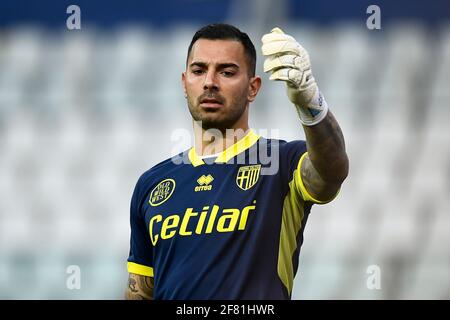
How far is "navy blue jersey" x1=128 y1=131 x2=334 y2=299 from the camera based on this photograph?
3.67m

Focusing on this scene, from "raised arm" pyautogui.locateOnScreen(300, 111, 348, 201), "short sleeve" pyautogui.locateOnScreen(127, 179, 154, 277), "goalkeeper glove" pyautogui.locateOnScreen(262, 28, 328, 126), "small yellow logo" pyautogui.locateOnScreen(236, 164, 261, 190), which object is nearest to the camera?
"goalkeeper glove" pyautogui.locateOnScreen(262, 28, 328, 126)

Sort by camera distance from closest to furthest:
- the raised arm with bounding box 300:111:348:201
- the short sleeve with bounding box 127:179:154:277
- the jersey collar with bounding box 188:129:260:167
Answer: the raised arm with bounding box 300:111:348:201 < the jersey collar with bounding box 188:129:260:167 < the short sleeve with bounding box 127:179:154:277

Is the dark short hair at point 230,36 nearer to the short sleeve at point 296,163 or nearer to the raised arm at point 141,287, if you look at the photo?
the short sleeve at point 296,163

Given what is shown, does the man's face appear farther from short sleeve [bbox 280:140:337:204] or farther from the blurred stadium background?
the blurred stadium background

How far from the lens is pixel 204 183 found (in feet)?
12.9

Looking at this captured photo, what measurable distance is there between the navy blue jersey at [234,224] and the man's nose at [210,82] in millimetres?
310

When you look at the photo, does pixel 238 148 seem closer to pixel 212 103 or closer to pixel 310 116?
pixel 212 103

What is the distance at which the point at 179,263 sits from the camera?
3789 mm

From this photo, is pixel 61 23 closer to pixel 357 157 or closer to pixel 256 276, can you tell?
pixel 357 157

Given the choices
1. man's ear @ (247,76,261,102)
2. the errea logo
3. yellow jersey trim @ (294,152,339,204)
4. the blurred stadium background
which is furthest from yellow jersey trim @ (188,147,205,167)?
the blurred stadium background

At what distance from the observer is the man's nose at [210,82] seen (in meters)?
3.85

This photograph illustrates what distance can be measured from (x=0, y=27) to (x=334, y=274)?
4.51 meters

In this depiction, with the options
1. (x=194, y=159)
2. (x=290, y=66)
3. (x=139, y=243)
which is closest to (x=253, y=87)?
(x=194, y=159)

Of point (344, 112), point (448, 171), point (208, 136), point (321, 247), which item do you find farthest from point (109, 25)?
point (208, 136)
